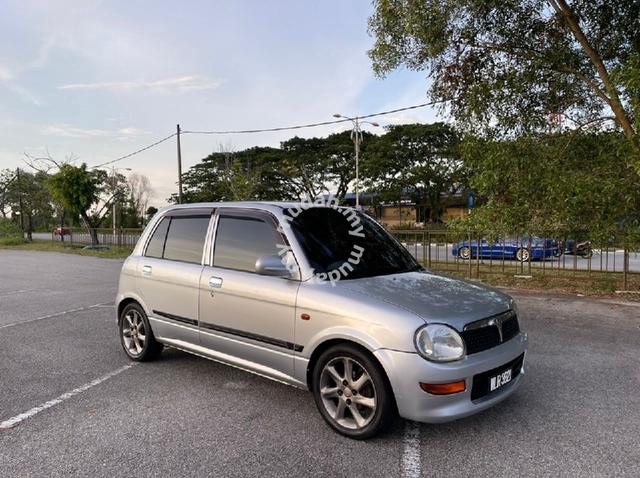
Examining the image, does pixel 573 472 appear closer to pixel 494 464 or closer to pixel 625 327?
pixel 494 464

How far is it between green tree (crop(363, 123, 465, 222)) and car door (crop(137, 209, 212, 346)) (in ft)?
121

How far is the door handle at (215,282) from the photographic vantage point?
3.99 m

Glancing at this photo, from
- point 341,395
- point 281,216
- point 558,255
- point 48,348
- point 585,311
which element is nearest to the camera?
point 341,395

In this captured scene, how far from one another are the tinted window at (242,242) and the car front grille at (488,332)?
1.62m

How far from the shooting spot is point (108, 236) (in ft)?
83.8

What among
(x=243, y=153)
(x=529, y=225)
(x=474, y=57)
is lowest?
(x=529, y=225)

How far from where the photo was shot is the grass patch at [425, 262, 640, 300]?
30.5ft

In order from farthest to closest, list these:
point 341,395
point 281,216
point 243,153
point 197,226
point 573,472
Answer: point 243,153 → point 197,226 → point 281,216 → point 341,395 → point 573,472

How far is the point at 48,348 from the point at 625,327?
25.1ft

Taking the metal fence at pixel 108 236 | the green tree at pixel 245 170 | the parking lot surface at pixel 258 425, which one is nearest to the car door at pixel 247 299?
the parking lot surface at pixel 258 425

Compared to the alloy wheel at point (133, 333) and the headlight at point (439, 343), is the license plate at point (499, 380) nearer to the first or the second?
the headlight at point (439, 343)

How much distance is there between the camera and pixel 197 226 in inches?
176

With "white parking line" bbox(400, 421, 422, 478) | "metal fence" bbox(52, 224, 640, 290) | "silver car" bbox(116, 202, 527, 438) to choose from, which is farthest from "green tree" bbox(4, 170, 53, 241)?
"white parking line" bbox(400, 421, 422, 478)

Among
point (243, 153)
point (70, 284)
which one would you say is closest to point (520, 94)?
point (70, 284)
